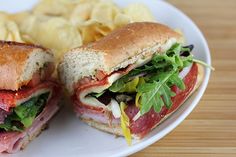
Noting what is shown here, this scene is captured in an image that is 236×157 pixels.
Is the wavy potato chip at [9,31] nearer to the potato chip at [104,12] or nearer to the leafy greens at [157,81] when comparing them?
the potato chip at [104,12]

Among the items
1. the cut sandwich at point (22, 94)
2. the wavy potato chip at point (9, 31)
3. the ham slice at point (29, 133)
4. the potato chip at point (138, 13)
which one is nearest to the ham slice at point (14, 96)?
the cut sandwich at point (22, 94)

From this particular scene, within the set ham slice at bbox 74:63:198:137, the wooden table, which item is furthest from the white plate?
the wooden table

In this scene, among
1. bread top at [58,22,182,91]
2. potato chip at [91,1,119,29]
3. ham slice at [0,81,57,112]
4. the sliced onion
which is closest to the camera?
ham slice at [0,81,57,112]

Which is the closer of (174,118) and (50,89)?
(174,118)

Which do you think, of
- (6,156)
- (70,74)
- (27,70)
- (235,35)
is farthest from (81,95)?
(235,35)

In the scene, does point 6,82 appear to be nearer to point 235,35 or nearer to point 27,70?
point 27,70

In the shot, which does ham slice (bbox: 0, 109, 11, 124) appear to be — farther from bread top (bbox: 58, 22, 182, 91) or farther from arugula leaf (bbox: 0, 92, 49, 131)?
→ bread top (bbox: 58, 22, 182, 91)

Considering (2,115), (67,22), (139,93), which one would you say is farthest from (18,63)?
(67,22)
